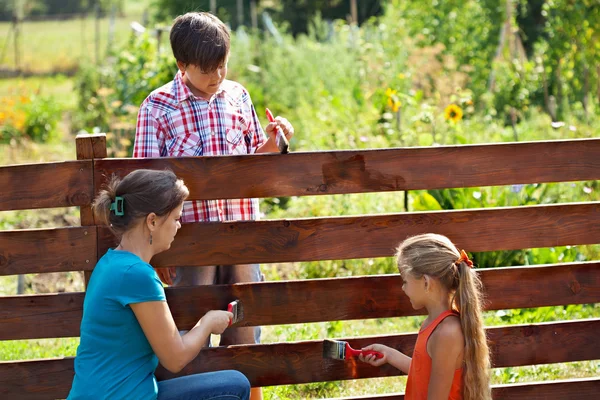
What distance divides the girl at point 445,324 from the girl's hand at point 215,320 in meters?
0.67

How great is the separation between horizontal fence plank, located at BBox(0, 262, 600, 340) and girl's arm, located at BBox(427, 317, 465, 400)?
1.45ft

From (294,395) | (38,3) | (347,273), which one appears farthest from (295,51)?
(38,3)

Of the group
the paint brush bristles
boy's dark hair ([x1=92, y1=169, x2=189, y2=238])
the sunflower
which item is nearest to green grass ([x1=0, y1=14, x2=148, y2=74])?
Answer: the sunflower

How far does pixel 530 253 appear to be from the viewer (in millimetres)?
5141

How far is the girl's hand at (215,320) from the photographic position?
2.77 metres

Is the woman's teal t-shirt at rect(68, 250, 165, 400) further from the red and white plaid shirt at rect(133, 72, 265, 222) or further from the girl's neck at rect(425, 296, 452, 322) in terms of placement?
the girl's neck at rect(425, 296, 452, 322)

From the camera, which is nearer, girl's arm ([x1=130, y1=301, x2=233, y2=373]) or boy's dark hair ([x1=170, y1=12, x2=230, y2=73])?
girl's arm ([x1=130, y1=301, x2=233, y2=373])

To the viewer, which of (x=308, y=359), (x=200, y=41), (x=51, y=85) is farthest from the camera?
(x=51, y=85)

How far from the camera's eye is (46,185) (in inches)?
119

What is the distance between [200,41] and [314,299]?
112 cm

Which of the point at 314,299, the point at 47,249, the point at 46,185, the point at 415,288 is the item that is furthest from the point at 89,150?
the point at 415,288

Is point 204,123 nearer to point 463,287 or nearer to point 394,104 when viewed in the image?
point 463,287

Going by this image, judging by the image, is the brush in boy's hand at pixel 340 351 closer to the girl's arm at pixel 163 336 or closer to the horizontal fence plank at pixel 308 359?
the horizontal fence plank at pixel 308 359

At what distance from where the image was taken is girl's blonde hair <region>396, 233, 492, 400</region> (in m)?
2.80
